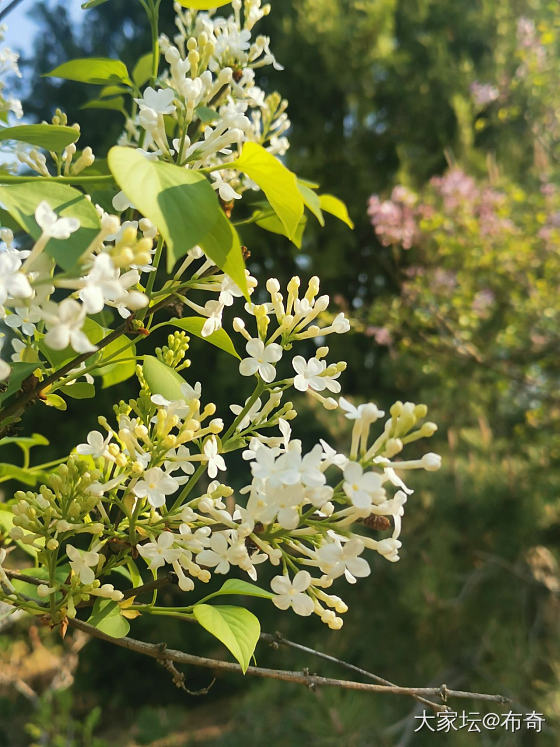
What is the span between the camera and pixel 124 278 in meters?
0.30

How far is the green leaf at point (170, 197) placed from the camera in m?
0.25

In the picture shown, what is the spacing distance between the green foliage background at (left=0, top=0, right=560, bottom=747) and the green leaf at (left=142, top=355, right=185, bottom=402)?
1611mm

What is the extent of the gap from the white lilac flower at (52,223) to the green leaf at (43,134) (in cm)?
10

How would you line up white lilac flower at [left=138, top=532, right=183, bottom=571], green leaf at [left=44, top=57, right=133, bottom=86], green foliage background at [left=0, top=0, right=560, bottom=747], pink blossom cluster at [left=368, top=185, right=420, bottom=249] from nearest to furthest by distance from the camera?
white lilac flower at [left=138, top=532, right=183, bottom=571] < green leaf at [left=44, top=57, right=133, bottom=86] < green foliage background at [left=0, top=0, right=560, bottom=747] < pink blossom cluster at [left=368, top=185, right=420, bottom=249]

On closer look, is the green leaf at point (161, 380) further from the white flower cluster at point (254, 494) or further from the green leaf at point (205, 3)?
the green leaf at point (205, 3)

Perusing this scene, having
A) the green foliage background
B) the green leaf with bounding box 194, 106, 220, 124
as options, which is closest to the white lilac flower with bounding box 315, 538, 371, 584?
the green leaf with bounding box 194, 106, 220, 124

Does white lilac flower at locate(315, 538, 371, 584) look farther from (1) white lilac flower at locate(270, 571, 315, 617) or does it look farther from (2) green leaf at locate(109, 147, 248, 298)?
(2) green leaf at locate(109, 147, 248, 298)

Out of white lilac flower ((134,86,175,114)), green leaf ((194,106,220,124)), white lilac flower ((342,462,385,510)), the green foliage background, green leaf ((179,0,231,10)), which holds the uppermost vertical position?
green leaf ((179,0,231,10))

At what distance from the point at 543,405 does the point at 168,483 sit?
2096 millimetres

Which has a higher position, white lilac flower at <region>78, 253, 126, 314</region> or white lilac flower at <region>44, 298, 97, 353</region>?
white lilac flower at <region>78, 253, 126, 314</region>

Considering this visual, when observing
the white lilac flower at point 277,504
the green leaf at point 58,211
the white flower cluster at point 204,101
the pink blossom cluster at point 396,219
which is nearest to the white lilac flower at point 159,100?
the white flower cluster at point 204,101

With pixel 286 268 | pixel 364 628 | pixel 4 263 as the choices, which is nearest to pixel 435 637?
pixel 364 628

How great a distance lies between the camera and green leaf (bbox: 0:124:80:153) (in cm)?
32

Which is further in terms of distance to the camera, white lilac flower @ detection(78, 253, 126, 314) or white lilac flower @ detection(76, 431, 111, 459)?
white lilac flower @ detection(76, 431, 111, 459)
